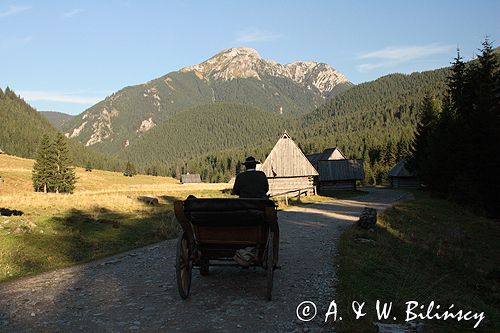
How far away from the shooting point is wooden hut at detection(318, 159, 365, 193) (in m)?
59.2

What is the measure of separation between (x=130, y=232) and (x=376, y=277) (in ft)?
39.5

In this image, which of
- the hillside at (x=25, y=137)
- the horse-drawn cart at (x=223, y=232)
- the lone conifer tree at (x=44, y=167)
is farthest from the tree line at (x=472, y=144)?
the hillside at (x=25, y=137)

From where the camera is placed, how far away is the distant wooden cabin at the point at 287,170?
44594mm

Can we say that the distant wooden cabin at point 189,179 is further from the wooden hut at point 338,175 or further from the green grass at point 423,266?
the green grass at point 423,266

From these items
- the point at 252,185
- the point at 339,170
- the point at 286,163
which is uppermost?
the point at 286,163

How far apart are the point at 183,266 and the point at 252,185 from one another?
8.18 feet

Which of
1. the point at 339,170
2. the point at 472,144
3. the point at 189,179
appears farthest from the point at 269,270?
the point at 189,179

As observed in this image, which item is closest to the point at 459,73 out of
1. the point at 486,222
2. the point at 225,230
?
the point at 486,222

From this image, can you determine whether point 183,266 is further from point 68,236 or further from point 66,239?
point 68,236

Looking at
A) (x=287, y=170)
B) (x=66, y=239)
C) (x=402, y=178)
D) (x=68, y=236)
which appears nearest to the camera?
(x=66, y=239)

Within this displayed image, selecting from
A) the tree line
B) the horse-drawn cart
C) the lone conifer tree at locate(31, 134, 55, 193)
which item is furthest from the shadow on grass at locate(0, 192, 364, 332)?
the lone conifer tree at locate(31, 134, 55, 193)

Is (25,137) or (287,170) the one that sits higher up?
(25,137)

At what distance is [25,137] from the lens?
168 meters

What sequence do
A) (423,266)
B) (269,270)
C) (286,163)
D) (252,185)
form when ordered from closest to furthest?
(269,270) < (252,185) < (423,266) < (286,163)
